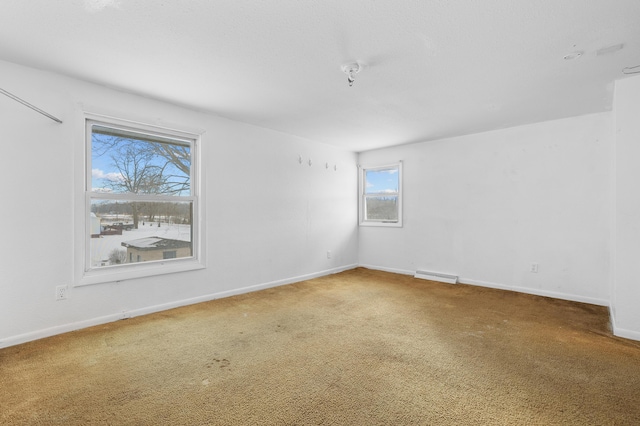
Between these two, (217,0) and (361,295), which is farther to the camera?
(361,295)

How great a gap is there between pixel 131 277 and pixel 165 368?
137 centimetres

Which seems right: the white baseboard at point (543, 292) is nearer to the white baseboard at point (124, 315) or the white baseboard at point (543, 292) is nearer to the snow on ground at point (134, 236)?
the white baseboard at point (124, 315)

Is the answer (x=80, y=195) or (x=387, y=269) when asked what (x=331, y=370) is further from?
(x=387, y=269)

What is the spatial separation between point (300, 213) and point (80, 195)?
2846 millimetres

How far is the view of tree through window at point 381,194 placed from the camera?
560 cm

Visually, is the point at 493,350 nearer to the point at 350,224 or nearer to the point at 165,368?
the point at 165,368

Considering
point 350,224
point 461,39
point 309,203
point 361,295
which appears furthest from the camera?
point 350,224

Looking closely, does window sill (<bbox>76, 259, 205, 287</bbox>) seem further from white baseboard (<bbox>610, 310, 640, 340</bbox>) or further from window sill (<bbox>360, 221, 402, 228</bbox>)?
white baseboard (<bbox>610, 310, 640, 340</bbox>)

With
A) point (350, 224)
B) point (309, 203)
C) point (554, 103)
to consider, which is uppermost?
point (554, 103)

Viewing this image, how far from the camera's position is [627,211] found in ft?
8.98

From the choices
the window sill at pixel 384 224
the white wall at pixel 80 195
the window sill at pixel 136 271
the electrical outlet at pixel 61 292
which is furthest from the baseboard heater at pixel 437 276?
the electrical outlet at pixel 61 292

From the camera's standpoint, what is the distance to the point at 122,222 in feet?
10.5

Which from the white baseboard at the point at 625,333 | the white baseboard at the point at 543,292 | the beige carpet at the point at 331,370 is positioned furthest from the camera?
the white baseboard at the point at 543,292

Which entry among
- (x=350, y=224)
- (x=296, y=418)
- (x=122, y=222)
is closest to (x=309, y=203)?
(x=350, y=224)
